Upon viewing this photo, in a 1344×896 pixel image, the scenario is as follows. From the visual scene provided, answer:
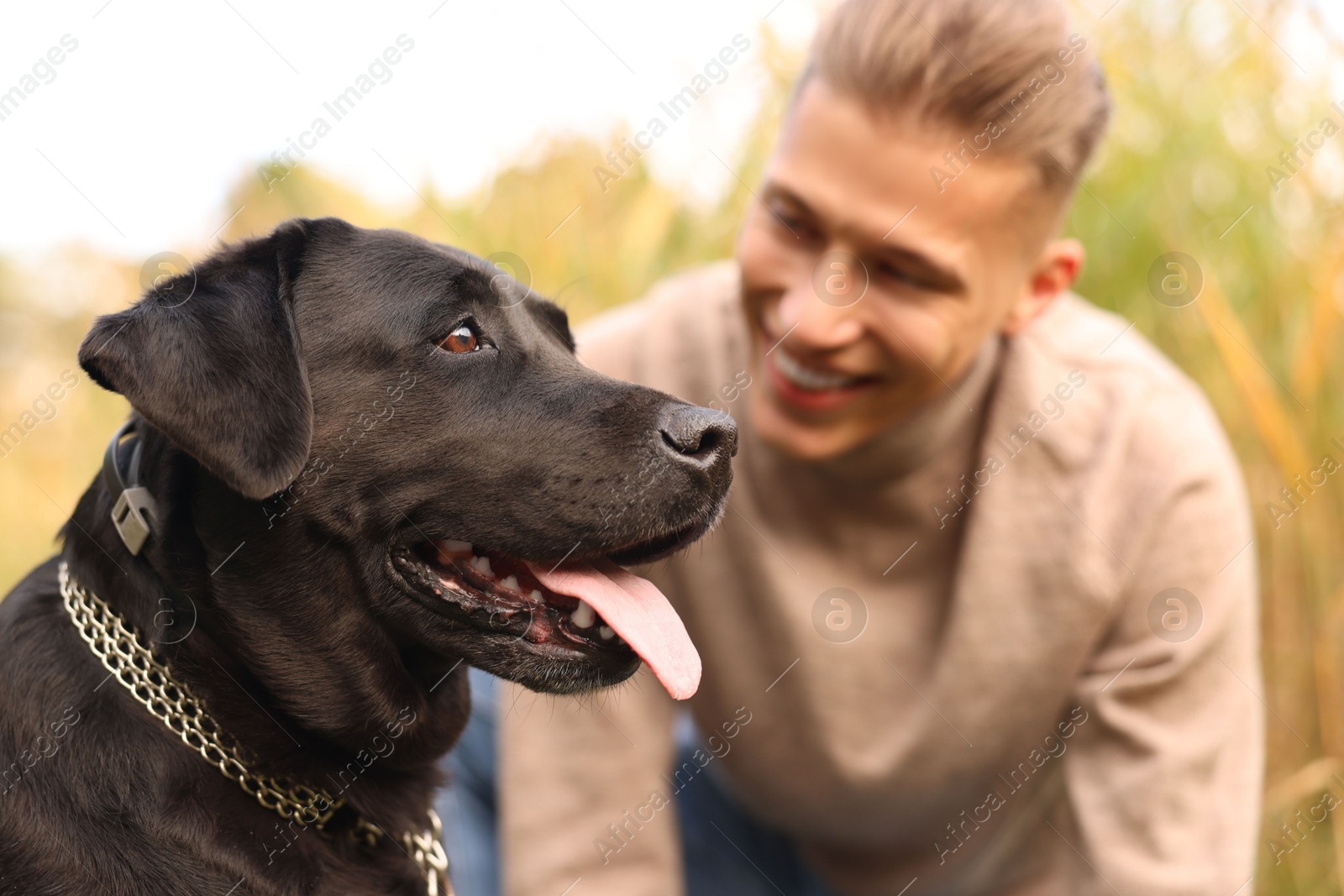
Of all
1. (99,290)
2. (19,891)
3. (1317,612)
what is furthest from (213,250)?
(99,290)

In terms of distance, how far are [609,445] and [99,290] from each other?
4.97m

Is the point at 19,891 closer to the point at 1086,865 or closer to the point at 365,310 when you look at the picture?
the point at 365,310

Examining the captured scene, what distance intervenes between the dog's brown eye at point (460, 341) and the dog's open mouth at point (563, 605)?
35 cm

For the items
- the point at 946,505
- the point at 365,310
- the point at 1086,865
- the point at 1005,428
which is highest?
the point at 365,310

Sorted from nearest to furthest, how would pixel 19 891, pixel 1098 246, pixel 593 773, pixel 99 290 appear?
Answer: pixel 19 891 < pixel 593 773 < pixel 1098 246 < pixel 99 290

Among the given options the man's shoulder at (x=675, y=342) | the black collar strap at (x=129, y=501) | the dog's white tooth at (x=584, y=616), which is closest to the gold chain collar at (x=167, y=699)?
the black collar strap at (x=129, y=501)

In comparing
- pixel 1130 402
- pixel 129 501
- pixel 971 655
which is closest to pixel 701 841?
pixel 971 655

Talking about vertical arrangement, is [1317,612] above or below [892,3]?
below

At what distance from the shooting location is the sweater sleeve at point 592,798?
2.84m

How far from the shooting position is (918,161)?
8.09ft

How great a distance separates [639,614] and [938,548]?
1.38 meters

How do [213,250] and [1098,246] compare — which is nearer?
[213,250]

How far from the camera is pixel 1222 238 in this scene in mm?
3959

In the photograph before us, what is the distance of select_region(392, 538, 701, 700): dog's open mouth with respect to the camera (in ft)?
5.87
